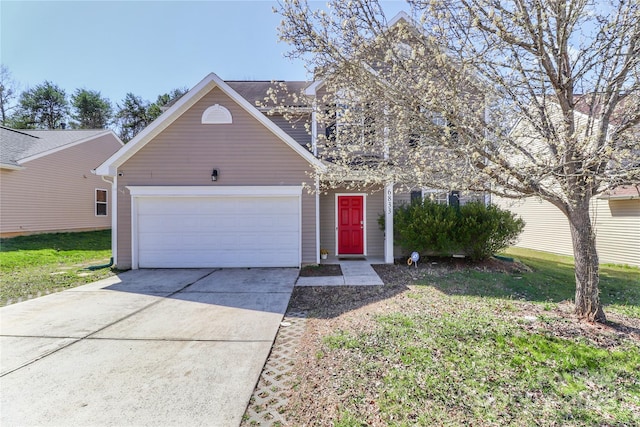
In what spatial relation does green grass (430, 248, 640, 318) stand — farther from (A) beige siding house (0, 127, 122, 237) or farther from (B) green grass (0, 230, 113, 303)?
(A) beige siding house (0, 127, 122, 237)

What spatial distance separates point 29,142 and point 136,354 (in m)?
17.7

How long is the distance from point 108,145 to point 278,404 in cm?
2077

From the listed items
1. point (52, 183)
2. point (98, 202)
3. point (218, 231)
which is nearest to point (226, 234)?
point (218, 231)

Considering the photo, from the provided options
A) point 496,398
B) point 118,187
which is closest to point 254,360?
point 496,398

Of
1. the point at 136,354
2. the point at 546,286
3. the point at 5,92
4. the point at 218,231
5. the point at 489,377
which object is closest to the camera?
the point at 489,377

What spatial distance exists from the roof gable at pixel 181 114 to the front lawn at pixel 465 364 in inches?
194

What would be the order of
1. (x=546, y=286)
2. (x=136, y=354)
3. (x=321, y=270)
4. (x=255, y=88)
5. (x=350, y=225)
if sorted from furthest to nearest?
(x=255, y=88) → (x=350, y=225) → (x=321, y=270) → (x=546, y=286) → (x=136, y=354)

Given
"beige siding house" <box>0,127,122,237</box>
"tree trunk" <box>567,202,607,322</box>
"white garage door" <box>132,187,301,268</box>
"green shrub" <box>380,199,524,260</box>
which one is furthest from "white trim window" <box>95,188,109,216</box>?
"tree trunk" <box>567,202,607,322</box>

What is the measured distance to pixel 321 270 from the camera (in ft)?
27.8

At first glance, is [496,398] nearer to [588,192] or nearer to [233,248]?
[588,192]

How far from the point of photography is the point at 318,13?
4.02m

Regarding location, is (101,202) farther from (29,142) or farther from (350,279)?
(350,279)

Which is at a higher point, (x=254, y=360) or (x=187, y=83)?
(x=187, y=83)

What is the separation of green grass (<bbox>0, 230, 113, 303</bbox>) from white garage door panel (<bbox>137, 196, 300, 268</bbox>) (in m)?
1.66
